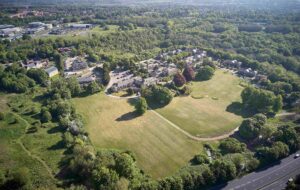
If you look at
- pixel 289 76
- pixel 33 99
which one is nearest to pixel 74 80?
pixel 33 99

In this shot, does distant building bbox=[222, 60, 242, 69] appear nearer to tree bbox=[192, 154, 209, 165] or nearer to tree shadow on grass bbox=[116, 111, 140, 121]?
tree shadow on grass bbox=[116, 111, 140, 121]

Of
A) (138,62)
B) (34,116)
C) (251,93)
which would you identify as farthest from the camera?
(138,62)

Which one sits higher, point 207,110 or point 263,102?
point 263,102

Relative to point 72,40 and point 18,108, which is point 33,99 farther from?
point 72,40

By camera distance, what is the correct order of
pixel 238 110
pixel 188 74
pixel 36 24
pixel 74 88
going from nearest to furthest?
pixel 238 110
pixel 74 88
pixel 188 74
pixel 36 24

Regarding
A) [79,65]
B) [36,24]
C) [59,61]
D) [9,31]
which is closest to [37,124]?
[79,65]

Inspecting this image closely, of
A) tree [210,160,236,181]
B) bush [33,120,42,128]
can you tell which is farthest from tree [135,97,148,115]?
→ tree [210,160,236,181]

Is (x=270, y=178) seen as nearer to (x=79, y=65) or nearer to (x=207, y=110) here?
(x=207, y=110)
